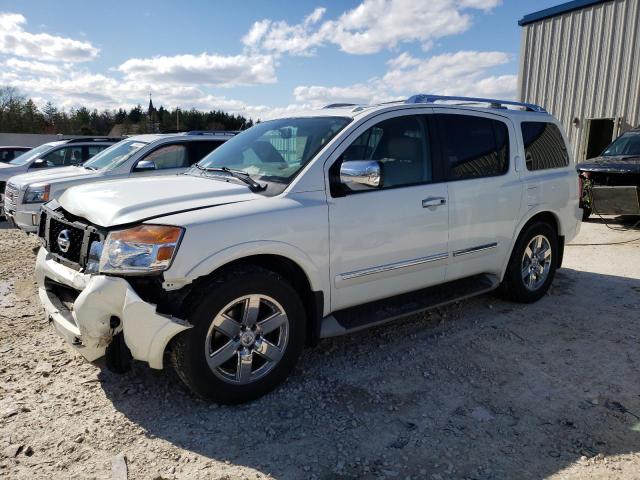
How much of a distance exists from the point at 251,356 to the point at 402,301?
1374 mm

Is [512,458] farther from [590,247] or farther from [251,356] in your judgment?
[590,247]

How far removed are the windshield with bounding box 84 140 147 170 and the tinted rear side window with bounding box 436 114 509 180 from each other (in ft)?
17.9

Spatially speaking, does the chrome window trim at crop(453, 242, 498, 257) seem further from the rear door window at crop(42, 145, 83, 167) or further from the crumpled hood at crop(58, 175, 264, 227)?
the rear door window at crop(42, 145, 83, 167)

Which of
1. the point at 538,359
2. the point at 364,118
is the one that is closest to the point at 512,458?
the point at 538,359

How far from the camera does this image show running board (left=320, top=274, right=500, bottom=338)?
349 centimetres

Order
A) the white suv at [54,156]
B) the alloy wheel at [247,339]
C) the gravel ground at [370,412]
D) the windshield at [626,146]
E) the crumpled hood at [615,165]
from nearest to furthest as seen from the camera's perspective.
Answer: the gravel ground at [370,412] < the alloy wheel at [247,339] < the crumpled hood at [615,165] < the white suv at [54,156] < the windshield at [626,146]

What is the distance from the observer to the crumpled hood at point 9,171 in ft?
32.9

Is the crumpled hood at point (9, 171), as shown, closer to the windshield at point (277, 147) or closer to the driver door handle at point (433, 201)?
the windshield at point (277, 147)

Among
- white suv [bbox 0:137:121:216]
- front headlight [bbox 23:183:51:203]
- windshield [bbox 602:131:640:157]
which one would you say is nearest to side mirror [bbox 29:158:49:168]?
white suv [bbox 0:137:121:216]

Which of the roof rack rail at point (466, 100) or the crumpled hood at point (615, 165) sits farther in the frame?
the crumpled hood at point (615, 165)

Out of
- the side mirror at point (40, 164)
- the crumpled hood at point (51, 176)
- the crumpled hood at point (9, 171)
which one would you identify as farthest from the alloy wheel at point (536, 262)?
the crumpled hood at point (9, 171)

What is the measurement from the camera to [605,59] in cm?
1489

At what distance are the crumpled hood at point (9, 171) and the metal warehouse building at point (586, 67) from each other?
15.5m

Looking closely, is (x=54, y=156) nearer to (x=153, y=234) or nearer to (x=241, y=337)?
(x=153, y=234)
